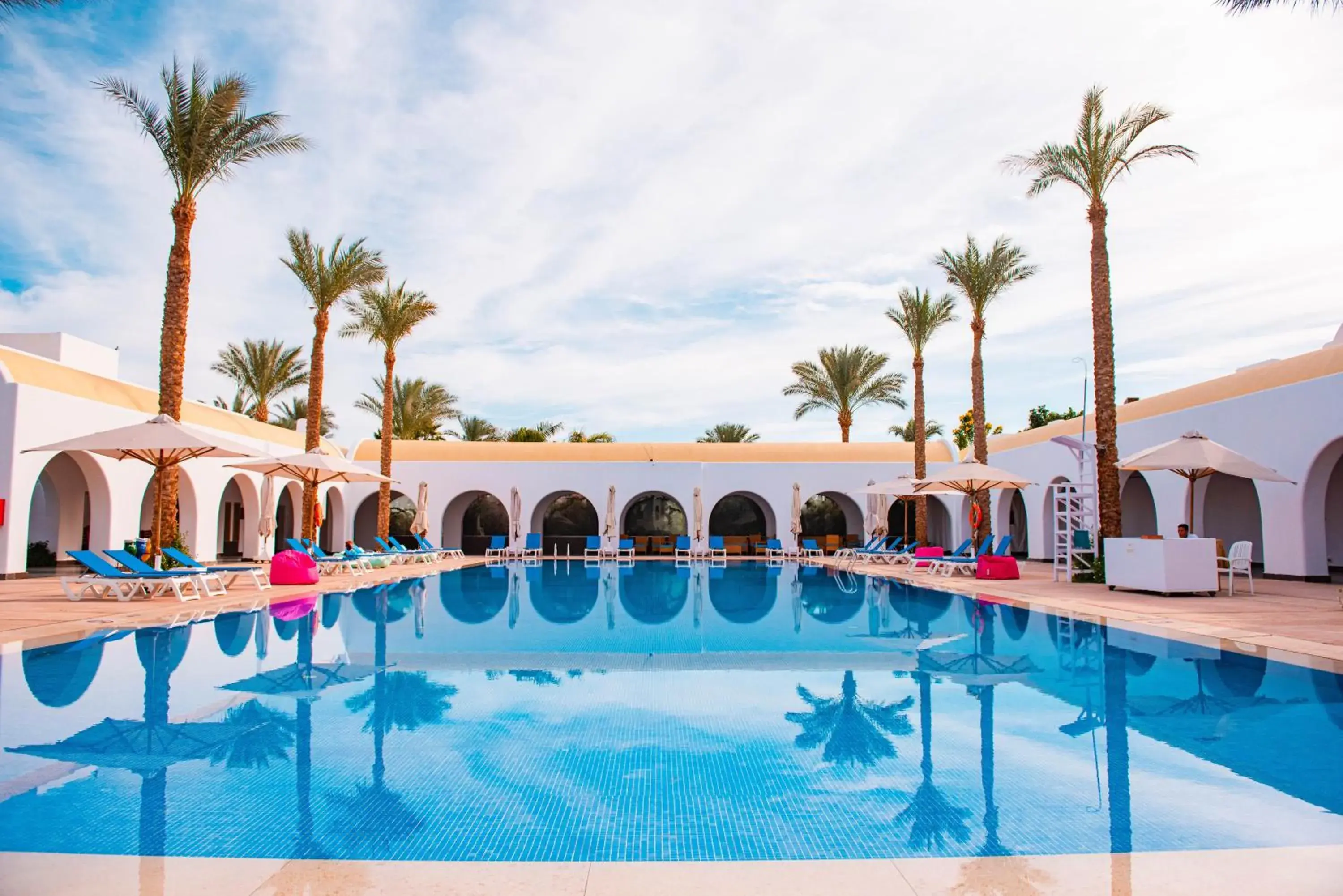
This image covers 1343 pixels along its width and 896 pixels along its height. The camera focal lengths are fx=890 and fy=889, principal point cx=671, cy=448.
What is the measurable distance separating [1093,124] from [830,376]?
15871 millimetres

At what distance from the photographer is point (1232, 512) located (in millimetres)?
21469

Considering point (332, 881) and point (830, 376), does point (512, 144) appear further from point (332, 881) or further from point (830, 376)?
point (830, 376)

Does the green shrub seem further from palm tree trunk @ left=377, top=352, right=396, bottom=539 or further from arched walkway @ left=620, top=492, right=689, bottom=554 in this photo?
arched walkway @ left=620, top=492, right=689, bottom=554

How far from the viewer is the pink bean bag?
1527cm

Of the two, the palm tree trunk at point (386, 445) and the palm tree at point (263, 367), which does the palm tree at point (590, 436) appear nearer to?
the palm tree at point (263, 367)

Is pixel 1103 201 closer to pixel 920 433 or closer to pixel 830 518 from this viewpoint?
pixel 920 433

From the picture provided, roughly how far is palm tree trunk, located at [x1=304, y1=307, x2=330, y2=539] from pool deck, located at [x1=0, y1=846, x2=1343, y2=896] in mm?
17541

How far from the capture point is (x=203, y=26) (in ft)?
40.6

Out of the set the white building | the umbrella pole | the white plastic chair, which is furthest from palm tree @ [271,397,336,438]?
the white plastic chair

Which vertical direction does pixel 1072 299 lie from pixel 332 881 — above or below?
above

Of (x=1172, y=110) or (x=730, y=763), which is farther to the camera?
(x=1172, y=110)

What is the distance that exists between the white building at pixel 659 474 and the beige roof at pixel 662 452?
65 millimetres

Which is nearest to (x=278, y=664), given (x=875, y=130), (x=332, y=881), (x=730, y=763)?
(x=730, y=763)

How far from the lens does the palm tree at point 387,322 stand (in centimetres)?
2383
